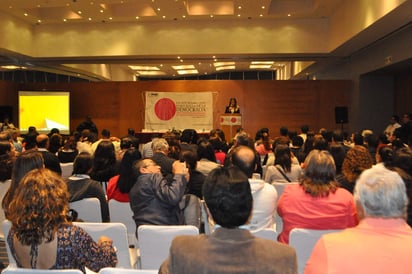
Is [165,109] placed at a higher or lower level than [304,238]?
higher

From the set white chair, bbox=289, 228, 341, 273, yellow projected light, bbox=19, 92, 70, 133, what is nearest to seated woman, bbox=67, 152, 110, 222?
white chair, bbox=289, 228, 341, 273

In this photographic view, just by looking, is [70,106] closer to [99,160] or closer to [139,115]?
[139,115]

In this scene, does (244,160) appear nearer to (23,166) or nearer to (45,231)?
(23,166)

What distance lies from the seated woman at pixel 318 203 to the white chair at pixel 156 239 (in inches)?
31.0

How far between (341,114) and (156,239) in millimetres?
11989

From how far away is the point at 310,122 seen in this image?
591 inches

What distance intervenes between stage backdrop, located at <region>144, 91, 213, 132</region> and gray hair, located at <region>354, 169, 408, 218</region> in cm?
1213

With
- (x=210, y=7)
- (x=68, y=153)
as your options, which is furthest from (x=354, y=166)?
(x=210, y=7)

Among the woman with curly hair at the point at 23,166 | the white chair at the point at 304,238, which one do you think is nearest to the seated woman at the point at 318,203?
the white chair at the point at 304,238

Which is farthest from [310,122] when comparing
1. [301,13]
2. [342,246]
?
[342,246]

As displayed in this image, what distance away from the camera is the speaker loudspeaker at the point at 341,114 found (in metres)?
13.8

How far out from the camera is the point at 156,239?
286 cm

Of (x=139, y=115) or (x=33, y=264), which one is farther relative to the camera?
(x=139, y=115)

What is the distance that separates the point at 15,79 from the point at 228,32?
8.70 metres
